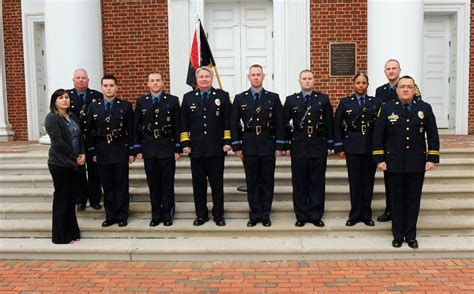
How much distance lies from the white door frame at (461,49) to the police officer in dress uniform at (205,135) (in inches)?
276

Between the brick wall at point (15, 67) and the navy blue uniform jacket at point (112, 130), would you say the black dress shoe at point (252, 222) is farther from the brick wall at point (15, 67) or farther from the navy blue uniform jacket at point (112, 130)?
the brick wall at point (15, 67)

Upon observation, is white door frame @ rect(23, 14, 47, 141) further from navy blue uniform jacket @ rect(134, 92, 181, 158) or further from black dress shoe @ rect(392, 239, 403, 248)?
black dress shoe @ rect(392, 239, 403, 248)

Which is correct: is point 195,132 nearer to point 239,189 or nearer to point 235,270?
point 239,189

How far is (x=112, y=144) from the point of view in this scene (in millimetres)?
5781

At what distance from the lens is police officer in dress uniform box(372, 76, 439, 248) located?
513 centimetres

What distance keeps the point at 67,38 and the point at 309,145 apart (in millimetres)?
4818

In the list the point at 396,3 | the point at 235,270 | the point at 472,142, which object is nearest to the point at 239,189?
the point at 235,270

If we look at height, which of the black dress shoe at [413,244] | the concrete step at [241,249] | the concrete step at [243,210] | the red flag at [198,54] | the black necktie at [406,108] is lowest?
the concrete step at [241,249]

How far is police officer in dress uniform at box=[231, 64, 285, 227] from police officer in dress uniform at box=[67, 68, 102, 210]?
6.60ft

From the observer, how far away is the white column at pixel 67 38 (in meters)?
7.98

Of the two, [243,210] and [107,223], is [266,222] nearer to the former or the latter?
[243,210]

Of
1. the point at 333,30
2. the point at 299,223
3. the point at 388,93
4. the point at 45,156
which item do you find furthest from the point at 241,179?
the point at 333,30

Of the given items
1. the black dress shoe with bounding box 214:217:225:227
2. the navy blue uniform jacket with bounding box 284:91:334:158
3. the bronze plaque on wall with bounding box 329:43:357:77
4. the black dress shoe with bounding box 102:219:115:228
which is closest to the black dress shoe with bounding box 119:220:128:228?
the black dress shoe with bounding box 102:219:115:228

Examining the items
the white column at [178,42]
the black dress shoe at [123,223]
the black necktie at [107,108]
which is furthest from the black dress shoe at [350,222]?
the white column at [178,42]
